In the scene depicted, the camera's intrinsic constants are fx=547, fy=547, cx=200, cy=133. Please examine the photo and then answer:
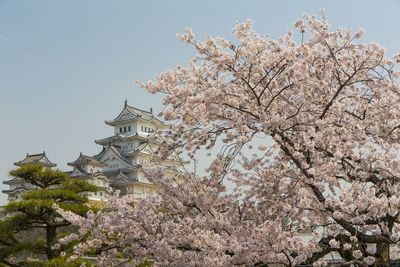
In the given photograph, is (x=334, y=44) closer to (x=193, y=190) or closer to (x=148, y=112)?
(x=193, y=190)

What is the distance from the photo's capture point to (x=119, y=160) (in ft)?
146

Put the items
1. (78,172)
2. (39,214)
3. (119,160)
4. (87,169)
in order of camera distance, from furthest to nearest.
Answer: (119,160) → (87,169) → (78,172) → (39,214)

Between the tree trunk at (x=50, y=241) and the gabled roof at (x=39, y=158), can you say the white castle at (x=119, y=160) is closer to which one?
the gabled roof at (x=39, y=158)

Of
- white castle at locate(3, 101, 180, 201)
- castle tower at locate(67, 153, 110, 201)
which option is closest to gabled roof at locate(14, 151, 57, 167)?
white castle at locate(3, 101, 180, 201)

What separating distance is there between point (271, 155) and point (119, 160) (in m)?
38.5

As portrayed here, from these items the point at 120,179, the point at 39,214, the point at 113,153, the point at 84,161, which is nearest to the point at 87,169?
the point at 84,161

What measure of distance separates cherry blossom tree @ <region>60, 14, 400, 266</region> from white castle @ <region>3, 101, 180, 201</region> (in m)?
33.8

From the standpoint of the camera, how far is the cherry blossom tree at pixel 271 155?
5.75 metres

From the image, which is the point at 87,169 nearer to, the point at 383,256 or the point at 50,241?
the point at 50,241

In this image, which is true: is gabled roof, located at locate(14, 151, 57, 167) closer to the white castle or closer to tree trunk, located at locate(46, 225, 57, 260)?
the white castle

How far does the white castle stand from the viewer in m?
42.2

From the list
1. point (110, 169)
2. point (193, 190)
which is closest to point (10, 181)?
point (110, 169)

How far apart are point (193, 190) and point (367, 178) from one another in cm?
201

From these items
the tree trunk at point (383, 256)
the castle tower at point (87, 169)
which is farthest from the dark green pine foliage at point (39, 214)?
the castle tower at point (87, 169)
